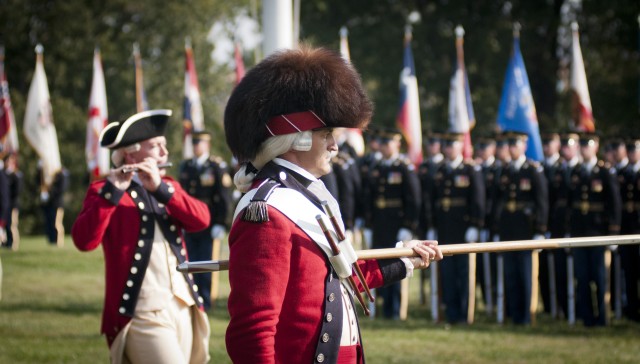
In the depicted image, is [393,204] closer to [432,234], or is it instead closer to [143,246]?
[432,234]

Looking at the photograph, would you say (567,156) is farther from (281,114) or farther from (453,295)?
(281,114)

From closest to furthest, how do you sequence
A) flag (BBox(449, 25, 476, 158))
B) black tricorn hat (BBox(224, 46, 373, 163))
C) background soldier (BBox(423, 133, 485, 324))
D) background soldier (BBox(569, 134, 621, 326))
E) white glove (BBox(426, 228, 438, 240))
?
black tricorn hat (BBox(224, 46, 373, 163))
background soldier (BBox(569, 134, 621, 326))
background soldier (BBox(423, 133, 485, 324))
white glove (BBox(426, 228, 438, 240))
flag (BBox(449, 25, 476, 158))

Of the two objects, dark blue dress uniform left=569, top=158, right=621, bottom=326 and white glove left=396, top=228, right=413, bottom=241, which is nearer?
dark blue dress uniform left=569, top=158, right=621, bottom=326

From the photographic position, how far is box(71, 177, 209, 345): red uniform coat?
5.63m

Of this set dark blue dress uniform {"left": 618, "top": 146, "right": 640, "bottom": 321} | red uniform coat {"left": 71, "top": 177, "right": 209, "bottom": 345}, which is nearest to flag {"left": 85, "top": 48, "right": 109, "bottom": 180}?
dark blue dress uniform {"left": 618, "top": 146, "right": 640, "bottom": 321}

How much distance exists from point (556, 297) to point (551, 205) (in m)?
1.14

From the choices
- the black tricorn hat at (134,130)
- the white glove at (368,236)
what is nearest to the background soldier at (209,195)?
the white glove at (368,236)

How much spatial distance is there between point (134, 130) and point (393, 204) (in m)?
7.02

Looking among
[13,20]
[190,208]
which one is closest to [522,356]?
[190,208]

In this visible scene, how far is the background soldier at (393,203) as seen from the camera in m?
12.5

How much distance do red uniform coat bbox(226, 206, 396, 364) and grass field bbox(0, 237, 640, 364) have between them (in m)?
5.64

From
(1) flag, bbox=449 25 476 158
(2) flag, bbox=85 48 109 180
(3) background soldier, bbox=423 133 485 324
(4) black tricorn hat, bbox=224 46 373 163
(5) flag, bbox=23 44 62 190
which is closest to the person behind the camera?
(4) black tricorn hat, bbox=224 46 373 163

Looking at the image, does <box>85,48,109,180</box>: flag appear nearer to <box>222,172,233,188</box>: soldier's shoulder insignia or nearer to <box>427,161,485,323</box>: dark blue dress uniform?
<box>222,172,233,188</box>: soldier's shoulder insignia

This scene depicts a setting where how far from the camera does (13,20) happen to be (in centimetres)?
3941
